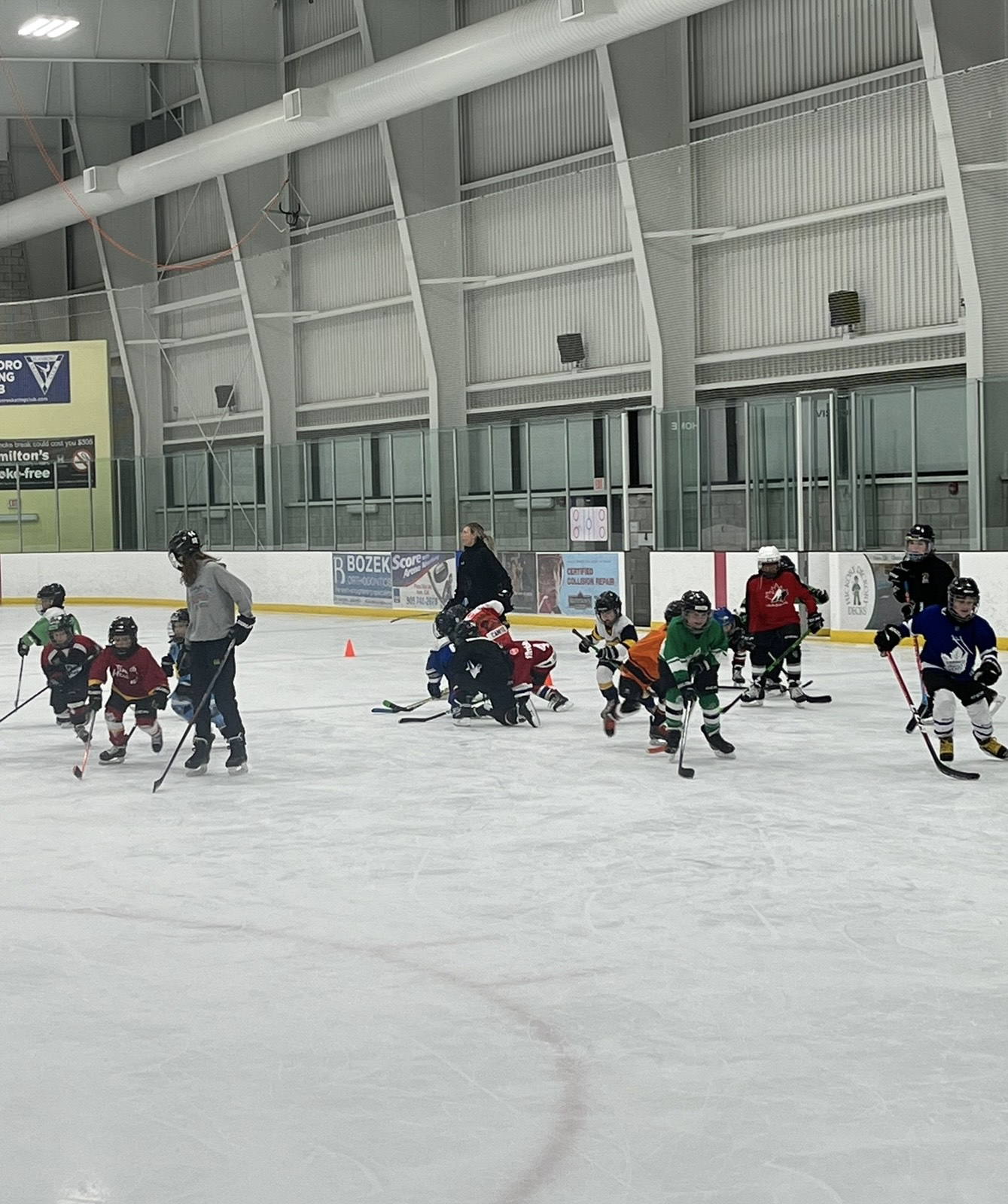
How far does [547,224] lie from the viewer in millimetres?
20203

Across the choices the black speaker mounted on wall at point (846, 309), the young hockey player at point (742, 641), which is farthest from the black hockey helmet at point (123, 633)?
the black speaker mounted on wall at point (846, 309)

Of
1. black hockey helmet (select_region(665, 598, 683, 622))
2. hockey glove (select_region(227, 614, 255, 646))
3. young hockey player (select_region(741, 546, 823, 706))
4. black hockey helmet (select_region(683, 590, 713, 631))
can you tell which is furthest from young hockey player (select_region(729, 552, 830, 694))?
hockey glove (select_region(227, 614, 255, 646))

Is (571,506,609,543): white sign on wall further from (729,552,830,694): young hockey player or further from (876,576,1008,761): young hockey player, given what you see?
(876,576,1008,761): young hockey player

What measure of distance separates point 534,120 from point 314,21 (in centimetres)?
477

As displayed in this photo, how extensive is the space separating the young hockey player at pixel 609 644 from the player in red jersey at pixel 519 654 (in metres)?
0.47

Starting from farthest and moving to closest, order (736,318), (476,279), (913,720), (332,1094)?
(476,279) < (736,318) < (913,720) < (332,1094)

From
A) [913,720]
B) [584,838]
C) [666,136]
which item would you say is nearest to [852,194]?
[666,136]

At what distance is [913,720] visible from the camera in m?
9.42

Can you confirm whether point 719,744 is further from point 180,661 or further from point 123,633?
point 123,633

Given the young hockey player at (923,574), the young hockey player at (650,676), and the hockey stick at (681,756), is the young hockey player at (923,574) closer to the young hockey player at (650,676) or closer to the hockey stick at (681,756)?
the young hockey player at (650,676)

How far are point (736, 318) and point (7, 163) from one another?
16496 mm

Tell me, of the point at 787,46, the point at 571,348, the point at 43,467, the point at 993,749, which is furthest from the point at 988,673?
the point at 43,467

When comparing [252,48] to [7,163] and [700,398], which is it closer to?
[7,163]

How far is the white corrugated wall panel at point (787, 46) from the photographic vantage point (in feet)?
54.0
